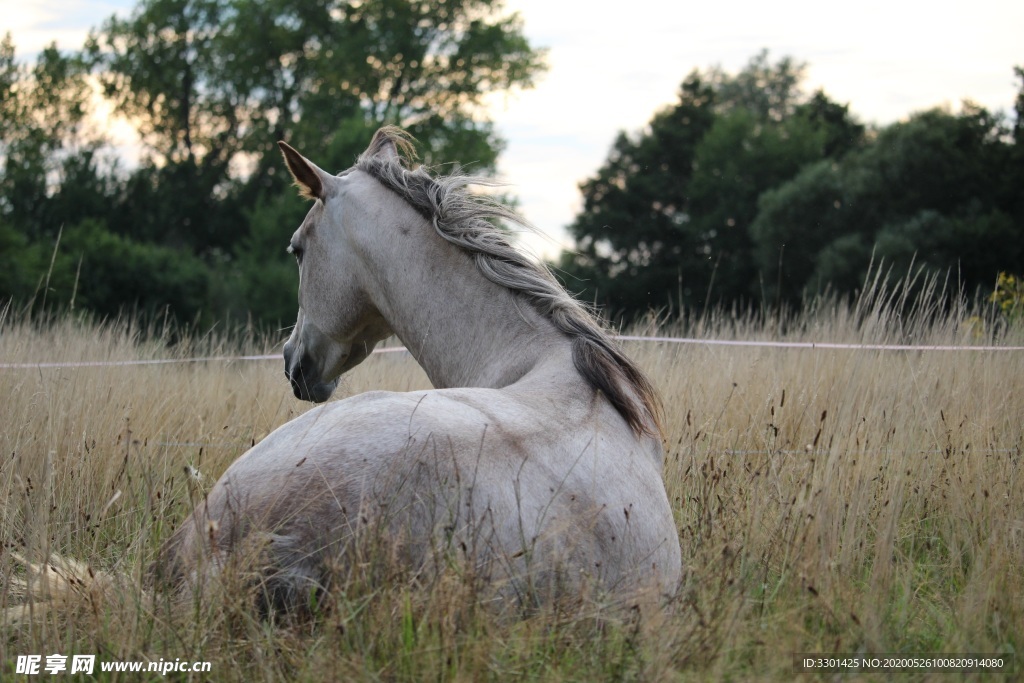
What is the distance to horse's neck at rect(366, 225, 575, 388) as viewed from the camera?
3656 mm

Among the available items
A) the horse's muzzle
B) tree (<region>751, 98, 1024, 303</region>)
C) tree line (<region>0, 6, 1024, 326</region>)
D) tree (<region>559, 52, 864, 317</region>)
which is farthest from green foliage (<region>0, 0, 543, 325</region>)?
the horse's muzzle

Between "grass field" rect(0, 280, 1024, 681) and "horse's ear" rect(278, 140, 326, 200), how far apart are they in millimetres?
1234

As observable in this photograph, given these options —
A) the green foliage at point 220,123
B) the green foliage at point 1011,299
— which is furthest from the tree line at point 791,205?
the green foliage at point 1011,299

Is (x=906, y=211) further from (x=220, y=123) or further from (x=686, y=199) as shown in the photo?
(x=220, y=123)

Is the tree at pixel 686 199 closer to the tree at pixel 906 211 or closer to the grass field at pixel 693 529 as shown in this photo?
the tree at pixel 906 211

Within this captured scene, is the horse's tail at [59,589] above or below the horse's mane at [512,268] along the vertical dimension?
below

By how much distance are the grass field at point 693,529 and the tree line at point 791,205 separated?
1793 cm

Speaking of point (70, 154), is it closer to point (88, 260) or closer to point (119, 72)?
point (119, 72)

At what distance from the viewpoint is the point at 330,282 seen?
436cm

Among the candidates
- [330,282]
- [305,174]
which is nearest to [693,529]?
[330,282]

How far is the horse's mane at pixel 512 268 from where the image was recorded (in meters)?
3.32

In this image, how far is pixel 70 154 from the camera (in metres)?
40.5

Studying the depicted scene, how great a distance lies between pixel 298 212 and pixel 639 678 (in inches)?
1408

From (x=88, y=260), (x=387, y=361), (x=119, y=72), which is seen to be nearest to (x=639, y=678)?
(x=387, y=361)
